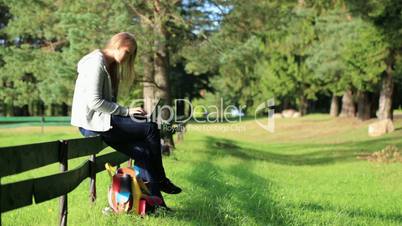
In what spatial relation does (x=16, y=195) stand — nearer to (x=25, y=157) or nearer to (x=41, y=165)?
(x=25, y=157)

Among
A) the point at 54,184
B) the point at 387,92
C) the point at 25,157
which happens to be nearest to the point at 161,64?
the point at 54,184

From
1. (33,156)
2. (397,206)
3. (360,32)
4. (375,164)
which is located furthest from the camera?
(360,32)

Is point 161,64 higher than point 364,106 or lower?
higher

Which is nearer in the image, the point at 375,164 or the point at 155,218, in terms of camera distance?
the point at 155,218

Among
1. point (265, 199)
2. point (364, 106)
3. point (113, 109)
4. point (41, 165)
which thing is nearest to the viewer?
point (41, 165)

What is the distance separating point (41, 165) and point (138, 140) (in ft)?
5.39

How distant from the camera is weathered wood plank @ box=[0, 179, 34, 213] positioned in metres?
3.46

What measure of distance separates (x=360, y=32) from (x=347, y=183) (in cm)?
1992

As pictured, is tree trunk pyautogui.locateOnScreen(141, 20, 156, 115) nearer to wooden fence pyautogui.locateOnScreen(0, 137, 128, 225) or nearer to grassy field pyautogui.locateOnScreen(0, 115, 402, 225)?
grassy field pyautogui.locateOnScreen(0, 115, 402, 225)

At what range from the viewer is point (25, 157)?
377 centimetres

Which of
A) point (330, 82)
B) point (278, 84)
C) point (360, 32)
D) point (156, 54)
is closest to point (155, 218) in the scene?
point (156, 54)

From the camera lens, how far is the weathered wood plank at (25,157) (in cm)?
345

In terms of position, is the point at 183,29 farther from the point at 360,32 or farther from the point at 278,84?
the point at 278,84

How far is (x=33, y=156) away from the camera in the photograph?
3932 mm
